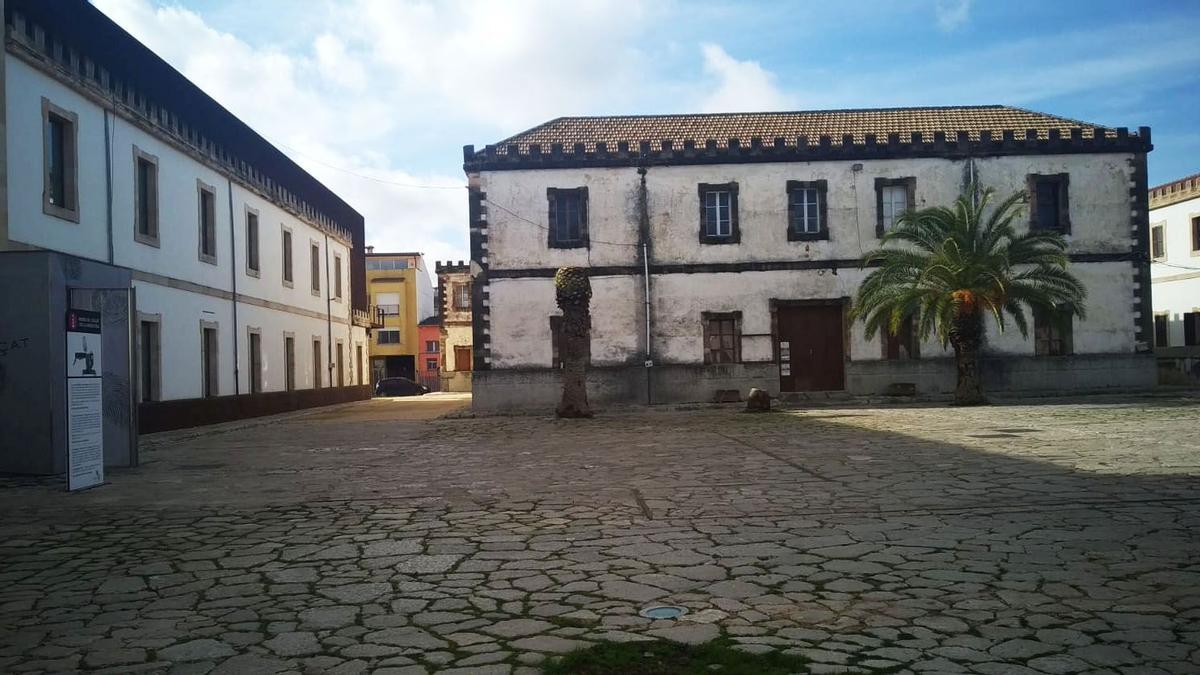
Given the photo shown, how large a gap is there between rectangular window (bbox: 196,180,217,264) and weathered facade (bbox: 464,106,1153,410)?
22.6 ft

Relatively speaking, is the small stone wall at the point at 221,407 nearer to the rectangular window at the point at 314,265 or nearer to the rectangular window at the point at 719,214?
the rectangular window at the point at 314,265

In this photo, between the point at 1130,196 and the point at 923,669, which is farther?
the point at 1130,196

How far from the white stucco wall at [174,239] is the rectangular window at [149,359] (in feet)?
0.64

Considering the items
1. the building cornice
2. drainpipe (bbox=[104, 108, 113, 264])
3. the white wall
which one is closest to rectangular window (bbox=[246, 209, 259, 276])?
the building cornice

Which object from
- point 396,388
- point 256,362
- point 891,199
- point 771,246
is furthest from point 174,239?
point 396,388

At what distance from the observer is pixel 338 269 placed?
37.9m

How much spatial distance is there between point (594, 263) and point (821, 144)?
7.39 m

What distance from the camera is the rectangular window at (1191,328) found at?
3488 cm

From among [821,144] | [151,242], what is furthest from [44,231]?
[821,144]

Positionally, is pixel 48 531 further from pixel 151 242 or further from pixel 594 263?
pixel 594 263

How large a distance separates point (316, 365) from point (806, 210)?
18.7m

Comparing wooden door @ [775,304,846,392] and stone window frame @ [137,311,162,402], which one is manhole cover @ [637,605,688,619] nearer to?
Result: stone window frame @ [137,311,162,402]

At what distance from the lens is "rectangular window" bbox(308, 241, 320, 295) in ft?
110

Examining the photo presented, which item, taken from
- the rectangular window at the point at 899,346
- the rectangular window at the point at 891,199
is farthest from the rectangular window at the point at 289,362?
the rectangular window at the point at 891,199
